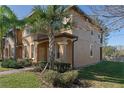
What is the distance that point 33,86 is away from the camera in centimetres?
1108

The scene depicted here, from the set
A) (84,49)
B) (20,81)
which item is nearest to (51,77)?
(20,81)

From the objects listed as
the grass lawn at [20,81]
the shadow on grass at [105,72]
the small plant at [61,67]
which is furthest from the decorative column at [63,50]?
the grass lawn at [20,81]

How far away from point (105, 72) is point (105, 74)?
58 cm

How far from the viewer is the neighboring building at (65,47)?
54.3 feet

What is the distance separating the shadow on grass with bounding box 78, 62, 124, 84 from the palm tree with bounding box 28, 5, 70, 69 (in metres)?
2.03

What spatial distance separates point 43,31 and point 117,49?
16.0 feet

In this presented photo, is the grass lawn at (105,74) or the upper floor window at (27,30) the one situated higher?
the upper floor window at (27,30)

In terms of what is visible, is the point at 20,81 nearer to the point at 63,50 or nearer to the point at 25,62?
the point at 25,62

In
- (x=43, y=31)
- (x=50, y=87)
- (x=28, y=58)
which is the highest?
(x=43, y=31)

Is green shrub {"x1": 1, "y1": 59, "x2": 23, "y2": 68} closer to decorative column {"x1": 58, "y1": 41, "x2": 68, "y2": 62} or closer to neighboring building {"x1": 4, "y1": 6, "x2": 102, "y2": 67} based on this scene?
neighboring building {"x1": 4, "y1": 6, "x2": 102, "y2": 67}

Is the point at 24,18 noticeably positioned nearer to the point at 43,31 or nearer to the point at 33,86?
the point at 43,31

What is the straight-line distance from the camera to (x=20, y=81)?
38.4 ft

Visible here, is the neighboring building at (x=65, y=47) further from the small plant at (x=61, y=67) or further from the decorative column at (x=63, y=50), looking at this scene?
the small plant at (x=61, y=67)

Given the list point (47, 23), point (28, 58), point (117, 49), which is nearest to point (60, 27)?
point (47, 23)
